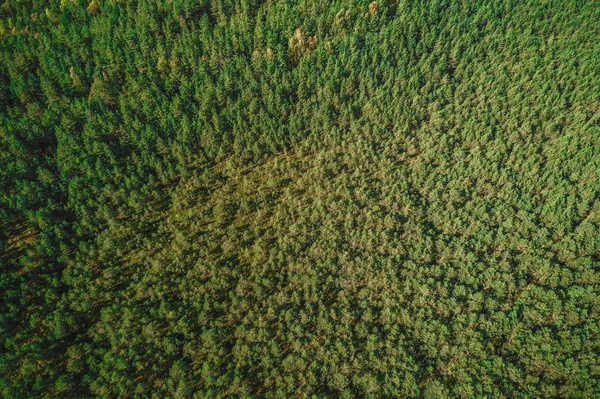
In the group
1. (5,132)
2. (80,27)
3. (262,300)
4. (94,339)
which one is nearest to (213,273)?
(262,300)

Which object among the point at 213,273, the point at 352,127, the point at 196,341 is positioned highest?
the point at 352,127

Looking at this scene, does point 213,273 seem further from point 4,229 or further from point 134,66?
point 134,66

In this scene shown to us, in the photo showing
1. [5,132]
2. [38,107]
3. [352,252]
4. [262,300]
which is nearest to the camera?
[262,300]

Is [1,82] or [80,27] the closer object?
[1,82]

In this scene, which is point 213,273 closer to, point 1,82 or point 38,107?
point 38,107

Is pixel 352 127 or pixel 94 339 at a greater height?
pixel 352 127

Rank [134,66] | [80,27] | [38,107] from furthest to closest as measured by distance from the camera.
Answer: [80,27]
[134,66]
[38,107]

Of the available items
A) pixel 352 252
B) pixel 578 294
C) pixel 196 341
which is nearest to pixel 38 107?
pixel 196 341
